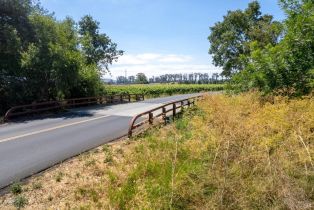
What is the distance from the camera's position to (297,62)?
11773 mm

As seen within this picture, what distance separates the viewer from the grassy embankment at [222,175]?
5539mm

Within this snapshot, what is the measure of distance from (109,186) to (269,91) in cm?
673

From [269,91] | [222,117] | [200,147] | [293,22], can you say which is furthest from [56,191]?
[293,22]

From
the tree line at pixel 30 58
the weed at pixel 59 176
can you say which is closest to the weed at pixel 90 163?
the weed at pixel 59 176

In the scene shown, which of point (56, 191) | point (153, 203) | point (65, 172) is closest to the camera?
point (153, 203)

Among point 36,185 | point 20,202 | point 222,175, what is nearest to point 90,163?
point 36,185

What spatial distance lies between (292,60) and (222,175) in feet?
24.2

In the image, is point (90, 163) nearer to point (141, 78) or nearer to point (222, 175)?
point (222, 175)

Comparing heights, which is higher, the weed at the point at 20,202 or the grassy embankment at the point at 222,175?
the grassy embankment at the point at 222,175

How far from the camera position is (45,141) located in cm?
1342

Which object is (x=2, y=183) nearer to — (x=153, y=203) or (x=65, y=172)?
(x=65, y=172)

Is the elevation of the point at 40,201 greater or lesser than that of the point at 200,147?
lesser

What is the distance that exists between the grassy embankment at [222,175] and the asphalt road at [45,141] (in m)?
1.50

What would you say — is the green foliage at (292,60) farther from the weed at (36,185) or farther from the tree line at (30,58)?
the tree line at (30,58)
